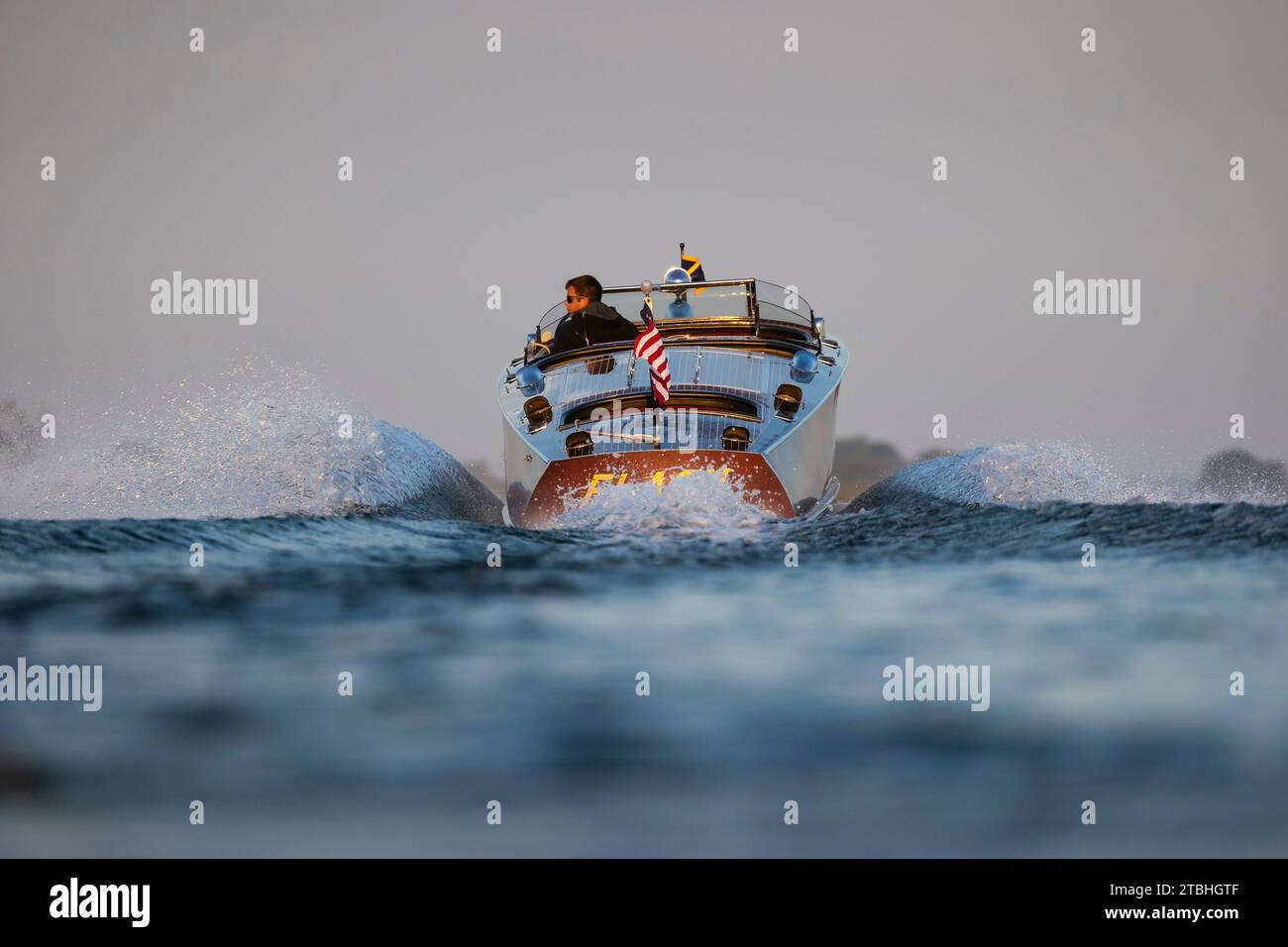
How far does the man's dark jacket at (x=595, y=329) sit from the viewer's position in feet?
46.0

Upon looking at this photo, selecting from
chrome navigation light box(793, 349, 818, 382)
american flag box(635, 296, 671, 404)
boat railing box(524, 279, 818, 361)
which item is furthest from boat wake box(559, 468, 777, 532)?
boat railing box(524, 279, 818, 361)

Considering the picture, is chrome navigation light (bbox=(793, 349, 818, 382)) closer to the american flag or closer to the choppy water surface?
the american flag

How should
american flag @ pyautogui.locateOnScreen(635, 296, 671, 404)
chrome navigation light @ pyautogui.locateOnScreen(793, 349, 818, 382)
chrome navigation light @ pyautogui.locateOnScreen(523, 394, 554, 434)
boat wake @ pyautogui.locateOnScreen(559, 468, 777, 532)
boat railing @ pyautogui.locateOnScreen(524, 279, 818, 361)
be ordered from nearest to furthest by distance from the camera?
boat wake @ pyautogui.locateOnScreen(559, 468, 777, 532) < american flag @ pyautogui.locateOnScreen(635, 296, 671, 404) < chrome navigation light @ pyautogui.locateOnScreen(523, 394, 554, 434) < chrome navigation light @ pyautogui.locateOnScreen(793, 349, 818, 382) < boat railing @ pyautogui.locateOnScreen(524, 279, 818, 361)

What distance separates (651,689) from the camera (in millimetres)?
5832

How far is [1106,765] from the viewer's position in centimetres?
489

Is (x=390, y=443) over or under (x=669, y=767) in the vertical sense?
over

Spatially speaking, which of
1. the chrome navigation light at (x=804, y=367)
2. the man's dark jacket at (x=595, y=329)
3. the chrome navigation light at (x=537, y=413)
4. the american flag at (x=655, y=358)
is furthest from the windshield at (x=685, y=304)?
the american flag at (x=655, y=358)

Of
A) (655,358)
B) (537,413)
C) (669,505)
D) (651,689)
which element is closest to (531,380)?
(537,413)

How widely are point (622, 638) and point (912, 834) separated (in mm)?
2530

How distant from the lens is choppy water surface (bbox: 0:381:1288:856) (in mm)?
4500

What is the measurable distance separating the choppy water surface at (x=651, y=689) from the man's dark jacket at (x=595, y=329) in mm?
4435

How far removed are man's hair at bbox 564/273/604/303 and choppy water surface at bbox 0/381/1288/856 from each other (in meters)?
5.17

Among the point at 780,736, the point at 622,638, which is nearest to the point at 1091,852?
the point at 780,736

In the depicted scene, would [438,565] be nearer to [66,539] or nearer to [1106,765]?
[66,539]
